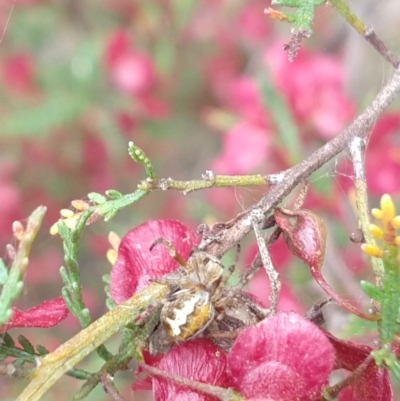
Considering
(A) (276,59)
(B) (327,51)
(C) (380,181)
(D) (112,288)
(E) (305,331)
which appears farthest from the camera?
(B) (327,51)

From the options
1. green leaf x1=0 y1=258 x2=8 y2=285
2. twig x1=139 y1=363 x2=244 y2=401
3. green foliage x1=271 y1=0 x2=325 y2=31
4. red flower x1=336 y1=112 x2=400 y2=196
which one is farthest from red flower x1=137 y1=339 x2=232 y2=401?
red flower x1=336 y1=112 x2=400 y2=196

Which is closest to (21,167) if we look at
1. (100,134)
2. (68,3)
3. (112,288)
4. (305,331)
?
(100,134)

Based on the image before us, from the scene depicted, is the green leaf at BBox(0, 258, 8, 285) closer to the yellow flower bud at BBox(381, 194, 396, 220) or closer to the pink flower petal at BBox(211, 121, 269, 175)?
the yellow flower bud at BBox(381, 194, 396, 220)

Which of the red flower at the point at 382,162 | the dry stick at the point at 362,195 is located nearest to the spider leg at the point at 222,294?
the dry stick at the point at 362,195

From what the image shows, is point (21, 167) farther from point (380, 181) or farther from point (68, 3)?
point (380, 181)

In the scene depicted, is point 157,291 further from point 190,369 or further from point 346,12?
point 346,12

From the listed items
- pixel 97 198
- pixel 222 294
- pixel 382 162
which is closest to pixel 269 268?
pixel 222 294
